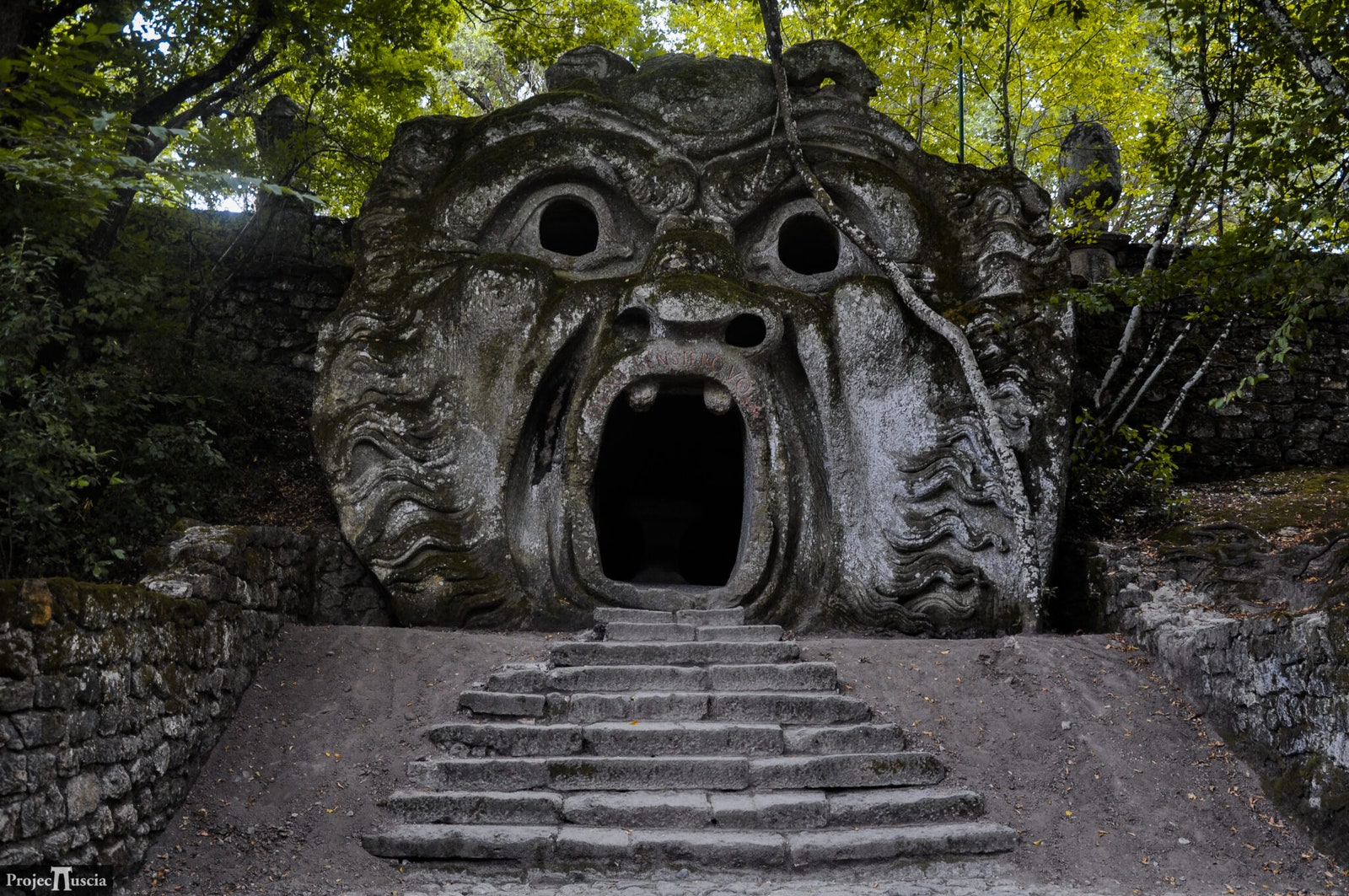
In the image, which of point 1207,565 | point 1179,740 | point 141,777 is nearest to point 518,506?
point 141,777

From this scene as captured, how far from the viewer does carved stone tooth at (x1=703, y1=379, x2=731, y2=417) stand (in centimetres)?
708

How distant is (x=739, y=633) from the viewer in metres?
Result: 6.33

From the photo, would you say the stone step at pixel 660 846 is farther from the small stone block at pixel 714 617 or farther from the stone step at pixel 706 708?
the small stone block at pixel 714 617

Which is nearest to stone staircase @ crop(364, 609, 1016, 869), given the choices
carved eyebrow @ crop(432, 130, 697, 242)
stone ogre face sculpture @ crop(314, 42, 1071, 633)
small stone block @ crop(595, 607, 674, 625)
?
small stone block @ crop(595, 607, 674, 625)

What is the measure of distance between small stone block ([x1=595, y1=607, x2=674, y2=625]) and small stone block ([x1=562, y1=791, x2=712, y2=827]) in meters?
1.82

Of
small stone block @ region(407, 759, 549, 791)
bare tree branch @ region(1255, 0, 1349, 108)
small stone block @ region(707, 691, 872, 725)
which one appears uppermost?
bare tree branch @ region(1255, 0, 1349, 108)

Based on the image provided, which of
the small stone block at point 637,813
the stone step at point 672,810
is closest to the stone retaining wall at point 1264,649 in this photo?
the stone step at point 672,810

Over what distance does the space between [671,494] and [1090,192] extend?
17.3 ft

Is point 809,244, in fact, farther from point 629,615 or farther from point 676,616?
point 629,615

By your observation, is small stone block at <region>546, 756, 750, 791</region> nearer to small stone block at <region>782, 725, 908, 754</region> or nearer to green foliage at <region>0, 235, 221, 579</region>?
small stone block at <region>782, 725, 908, 754</region>

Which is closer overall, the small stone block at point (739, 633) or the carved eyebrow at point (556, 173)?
the small stone block at point (739, 633)

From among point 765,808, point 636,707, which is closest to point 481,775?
point 636,707

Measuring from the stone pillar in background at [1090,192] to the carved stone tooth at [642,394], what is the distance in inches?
181

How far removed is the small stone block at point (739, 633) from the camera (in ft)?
20.7
